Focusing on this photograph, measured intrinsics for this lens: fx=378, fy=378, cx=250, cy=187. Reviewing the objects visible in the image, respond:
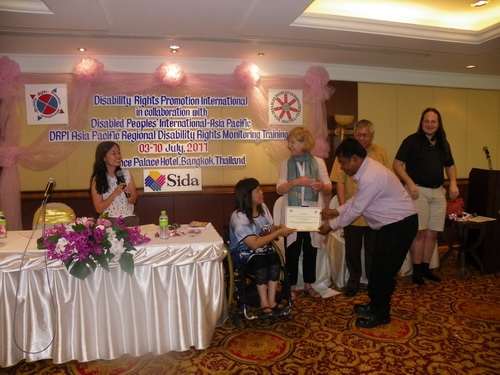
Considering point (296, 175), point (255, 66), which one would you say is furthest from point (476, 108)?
point (296, 175)

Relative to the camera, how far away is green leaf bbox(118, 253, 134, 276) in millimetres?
2434

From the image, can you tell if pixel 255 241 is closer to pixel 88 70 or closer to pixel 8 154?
pixel 88 70

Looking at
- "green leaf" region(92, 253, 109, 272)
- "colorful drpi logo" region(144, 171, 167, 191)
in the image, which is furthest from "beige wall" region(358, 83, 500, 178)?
"green leaf" region(92, 253, 109, 272)

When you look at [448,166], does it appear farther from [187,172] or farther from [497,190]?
[187,172]

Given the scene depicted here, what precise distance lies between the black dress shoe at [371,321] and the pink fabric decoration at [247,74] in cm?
309

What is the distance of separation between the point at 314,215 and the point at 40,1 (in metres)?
2.91

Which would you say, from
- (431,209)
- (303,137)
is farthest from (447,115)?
(303,137)

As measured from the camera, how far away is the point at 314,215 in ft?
10.4

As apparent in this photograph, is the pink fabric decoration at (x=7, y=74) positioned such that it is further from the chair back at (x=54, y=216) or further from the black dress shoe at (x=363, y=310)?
the black dress shoe at (x=363, y=310)

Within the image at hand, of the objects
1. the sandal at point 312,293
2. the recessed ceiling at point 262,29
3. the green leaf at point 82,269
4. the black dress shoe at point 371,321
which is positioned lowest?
the black dress shoe at point 371,321

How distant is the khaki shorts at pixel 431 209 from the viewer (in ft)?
13.4

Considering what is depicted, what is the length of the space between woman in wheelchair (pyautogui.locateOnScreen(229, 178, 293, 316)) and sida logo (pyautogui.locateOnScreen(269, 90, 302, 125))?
2111 millimetres

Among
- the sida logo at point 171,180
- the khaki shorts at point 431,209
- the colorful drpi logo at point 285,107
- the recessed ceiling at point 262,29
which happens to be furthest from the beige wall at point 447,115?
the sida logo at point 171,180

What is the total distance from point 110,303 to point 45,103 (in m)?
3.05
